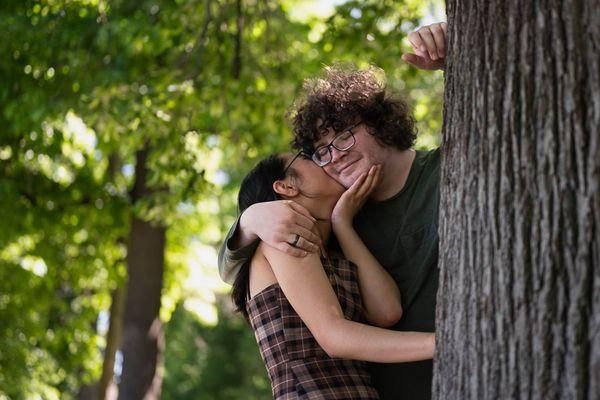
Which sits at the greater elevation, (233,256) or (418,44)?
(418,44)

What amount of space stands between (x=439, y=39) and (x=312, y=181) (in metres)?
0.76

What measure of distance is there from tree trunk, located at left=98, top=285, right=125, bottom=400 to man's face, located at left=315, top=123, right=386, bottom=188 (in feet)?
25.9

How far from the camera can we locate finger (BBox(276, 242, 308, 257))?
10.4ft

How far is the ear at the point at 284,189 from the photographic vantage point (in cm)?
354

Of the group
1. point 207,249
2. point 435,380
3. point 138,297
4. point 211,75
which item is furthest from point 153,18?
point 435,380

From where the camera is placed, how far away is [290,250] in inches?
125

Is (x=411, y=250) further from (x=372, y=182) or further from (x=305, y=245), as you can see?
(x=305, y=245)

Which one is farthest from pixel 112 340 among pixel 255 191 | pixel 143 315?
pixel 255 191

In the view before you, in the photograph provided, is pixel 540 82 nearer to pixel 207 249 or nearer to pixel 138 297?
pixel 138 297

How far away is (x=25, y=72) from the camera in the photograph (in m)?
8.68

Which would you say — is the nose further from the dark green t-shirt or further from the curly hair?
the dark green t-shirt

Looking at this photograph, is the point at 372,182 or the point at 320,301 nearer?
the point at 320,301

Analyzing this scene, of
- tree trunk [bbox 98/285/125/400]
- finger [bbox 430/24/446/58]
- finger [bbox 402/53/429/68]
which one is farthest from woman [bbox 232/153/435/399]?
tree trunk [bbox 98/285/125/400]

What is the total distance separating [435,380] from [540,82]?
2.93ft
